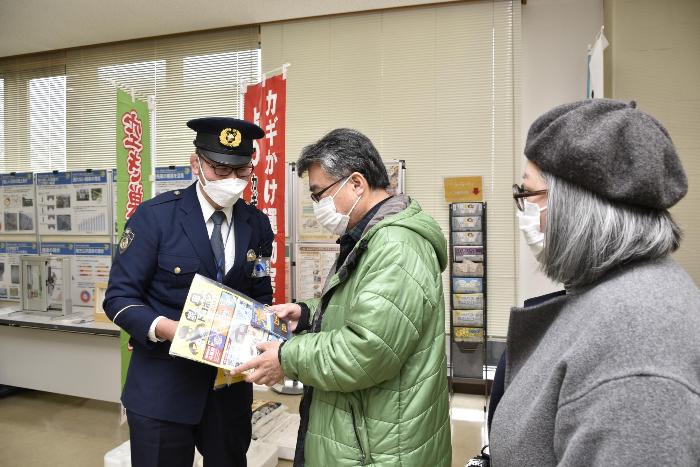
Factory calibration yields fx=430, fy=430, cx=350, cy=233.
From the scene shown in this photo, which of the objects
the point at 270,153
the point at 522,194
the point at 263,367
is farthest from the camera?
the point at 270,153

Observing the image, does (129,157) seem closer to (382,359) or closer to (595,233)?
(382,359)

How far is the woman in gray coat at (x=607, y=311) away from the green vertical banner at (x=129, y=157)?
8.96 ft

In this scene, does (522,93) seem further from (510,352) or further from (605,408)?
(605,408)

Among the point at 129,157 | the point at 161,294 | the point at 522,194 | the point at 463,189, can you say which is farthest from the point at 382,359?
the point at 463,189

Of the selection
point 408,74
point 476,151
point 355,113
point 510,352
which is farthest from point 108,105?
point 510,352

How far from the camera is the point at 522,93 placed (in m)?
3.69

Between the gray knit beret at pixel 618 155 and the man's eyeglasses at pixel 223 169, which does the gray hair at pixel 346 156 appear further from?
the gray knit beret at pixel 618 155

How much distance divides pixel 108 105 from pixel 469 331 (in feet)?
14.0

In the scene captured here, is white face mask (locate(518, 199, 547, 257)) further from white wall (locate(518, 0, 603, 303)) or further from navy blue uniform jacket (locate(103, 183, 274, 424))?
white wall (locate(518, 0, 603, 303))

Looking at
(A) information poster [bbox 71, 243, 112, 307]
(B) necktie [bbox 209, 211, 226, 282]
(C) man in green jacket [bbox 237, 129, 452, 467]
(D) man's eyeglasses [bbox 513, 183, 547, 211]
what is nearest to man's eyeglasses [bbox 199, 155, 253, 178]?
(B) necktie [bbox 209, 211, 226, 282]

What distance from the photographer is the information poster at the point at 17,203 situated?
425 cm

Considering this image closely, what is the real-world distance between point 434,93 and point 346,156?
108 inches

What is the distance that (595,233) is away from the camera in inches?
25.6

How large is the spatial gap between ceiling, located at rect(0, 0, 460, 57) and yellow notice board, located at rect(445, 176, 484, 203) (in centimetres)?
153
